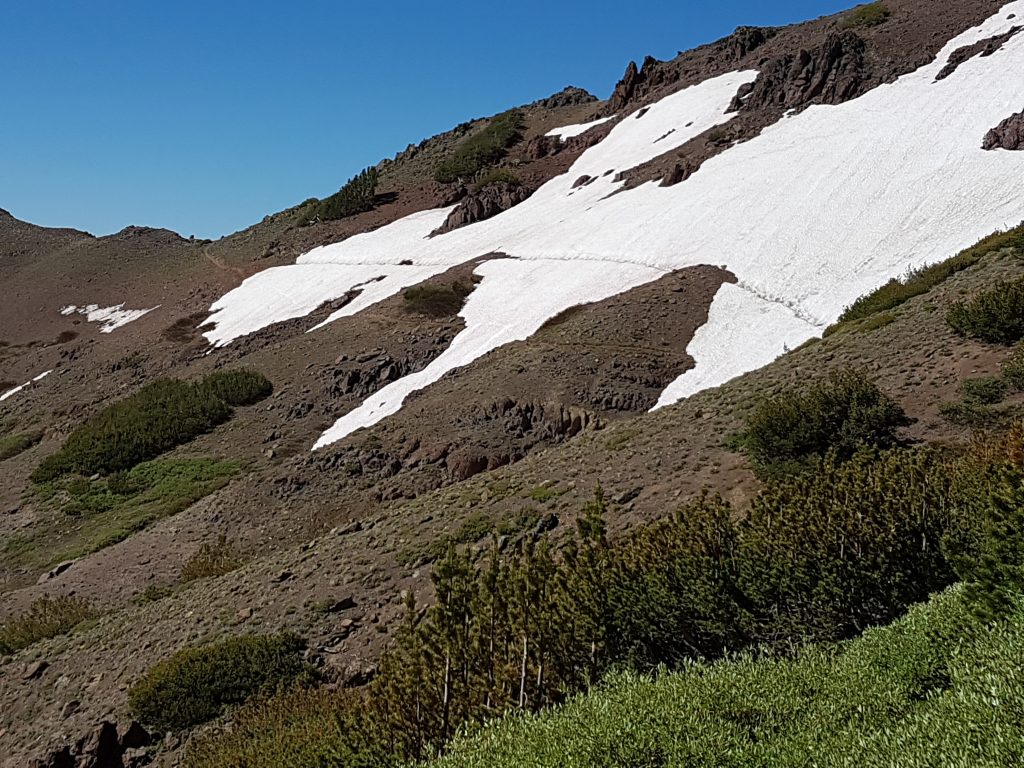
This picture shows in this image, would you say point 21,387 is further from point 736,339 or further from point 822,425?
point 822,425

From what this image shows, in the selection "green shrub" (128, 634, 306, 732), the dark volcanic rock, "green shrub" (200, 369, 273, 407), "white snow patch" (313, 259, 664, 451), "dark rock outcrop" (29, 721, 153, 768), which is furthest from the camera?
"green shrub" (200, 369, 273, 407)

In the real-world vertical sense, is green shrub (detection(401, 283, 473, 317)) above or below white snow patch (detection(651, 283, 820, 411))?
above

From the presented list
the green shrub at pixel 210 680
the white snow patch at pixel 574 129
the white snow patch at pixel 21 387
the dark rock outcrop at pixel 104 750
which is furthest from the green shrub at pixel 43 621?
the white snow patch at pixel 574 129

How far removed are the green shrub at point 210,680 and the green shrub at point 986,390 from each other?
12.3 m

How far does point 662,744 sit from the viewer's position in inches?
235

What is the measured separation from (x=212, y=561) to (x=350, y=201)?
5355 cm

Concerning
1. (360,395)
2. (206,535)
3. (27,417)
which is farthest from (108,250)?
(206,535)

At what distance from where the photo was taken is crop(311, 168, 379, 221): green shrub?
67838 mm

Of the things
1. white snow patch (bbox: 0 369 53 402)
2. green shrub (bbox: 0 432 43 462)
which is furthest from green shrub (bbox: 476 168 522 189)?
green shrub (bbox: 0 432 43 462)

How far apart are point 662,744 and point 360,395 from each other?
26.2 metres

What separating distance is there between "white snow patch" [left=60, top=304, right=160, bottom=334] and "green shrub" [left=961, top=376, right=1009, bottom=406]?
58679 millimetres

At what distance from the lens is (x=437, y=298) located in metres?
37.4

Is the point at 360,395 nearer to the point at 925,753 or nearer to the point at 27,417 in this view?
the point at 27,417

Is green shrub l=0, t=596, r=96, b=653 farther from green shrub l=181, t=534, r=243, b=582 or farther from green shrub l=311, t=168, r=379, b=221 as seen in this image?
green shrub l=311, t=168, r=379, b=221
